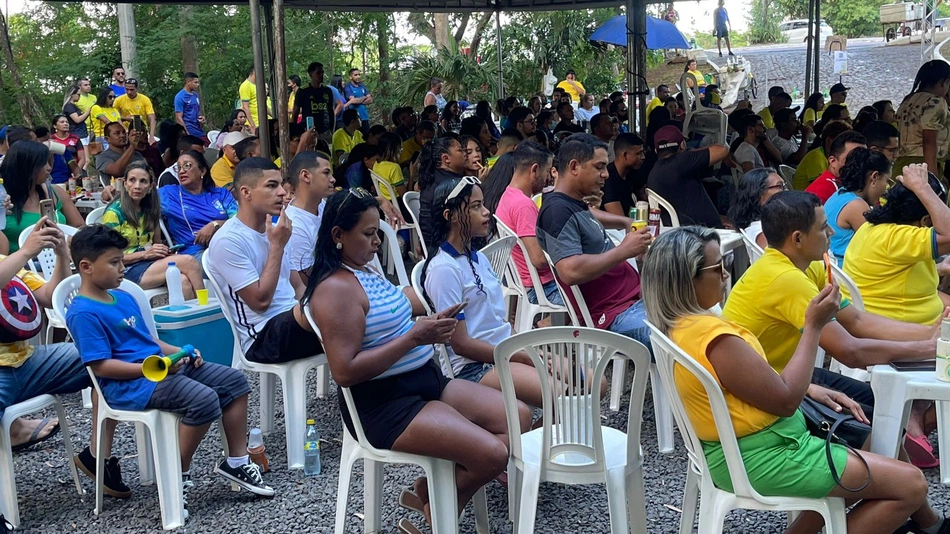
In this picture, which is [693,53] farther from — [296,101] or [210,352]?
[210,352]

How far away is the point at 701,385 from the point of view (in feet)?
7.95

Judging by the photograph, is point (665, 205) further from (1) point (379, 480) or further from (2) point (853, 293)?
(1) point (379, 480)

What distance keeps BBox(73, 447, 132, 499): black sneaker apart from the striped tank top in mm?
1361

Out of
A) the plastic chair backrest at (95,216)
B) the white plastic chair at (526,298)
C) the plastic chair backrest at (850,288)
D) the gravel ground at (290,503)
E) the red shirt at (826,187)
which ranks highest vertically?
the red shirt at (826,187)

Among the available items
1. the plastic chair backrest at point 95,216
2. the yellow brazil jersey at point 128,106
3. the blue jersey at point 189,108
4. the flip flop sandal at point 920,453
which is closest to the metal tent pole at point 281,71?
the plastic chair backrest at point 95,216

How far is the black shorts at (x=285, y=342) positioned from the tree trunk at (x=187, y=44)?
13097 mm

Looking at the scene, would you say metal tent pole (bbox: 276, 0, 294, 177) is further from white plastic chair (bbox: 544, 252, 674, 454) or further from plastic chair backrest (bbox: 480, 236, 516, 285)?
white plastic chair (bbox: 544, 252, 674, 454)

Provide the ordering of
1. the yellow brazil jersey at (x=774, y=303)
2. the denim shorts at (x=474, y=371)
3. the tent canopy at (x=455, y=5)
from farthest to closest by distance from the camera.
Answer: the tent canopy at (x=455, y=5) < the denim shorts at (x=474, y=371) < the yellow brazil jersey at (x=774, y=303)

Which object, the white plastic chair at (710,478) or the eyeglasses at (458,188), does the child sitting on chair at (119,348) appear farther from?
the white plastic chair at (710,478)

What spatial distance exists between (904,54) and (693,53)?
6312 millimetres

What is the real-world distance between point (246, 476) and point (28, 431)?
1.38m

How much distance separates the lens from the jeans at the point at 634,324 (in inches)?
148

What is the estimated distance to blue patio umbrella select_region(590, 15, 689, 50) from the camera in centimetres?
1419

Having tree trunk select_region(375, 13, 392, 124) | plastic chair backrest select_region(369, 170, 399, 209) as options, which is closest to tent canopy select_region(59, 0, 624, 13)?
plastic chair backrest select_region(369, 170, 399, 209)
